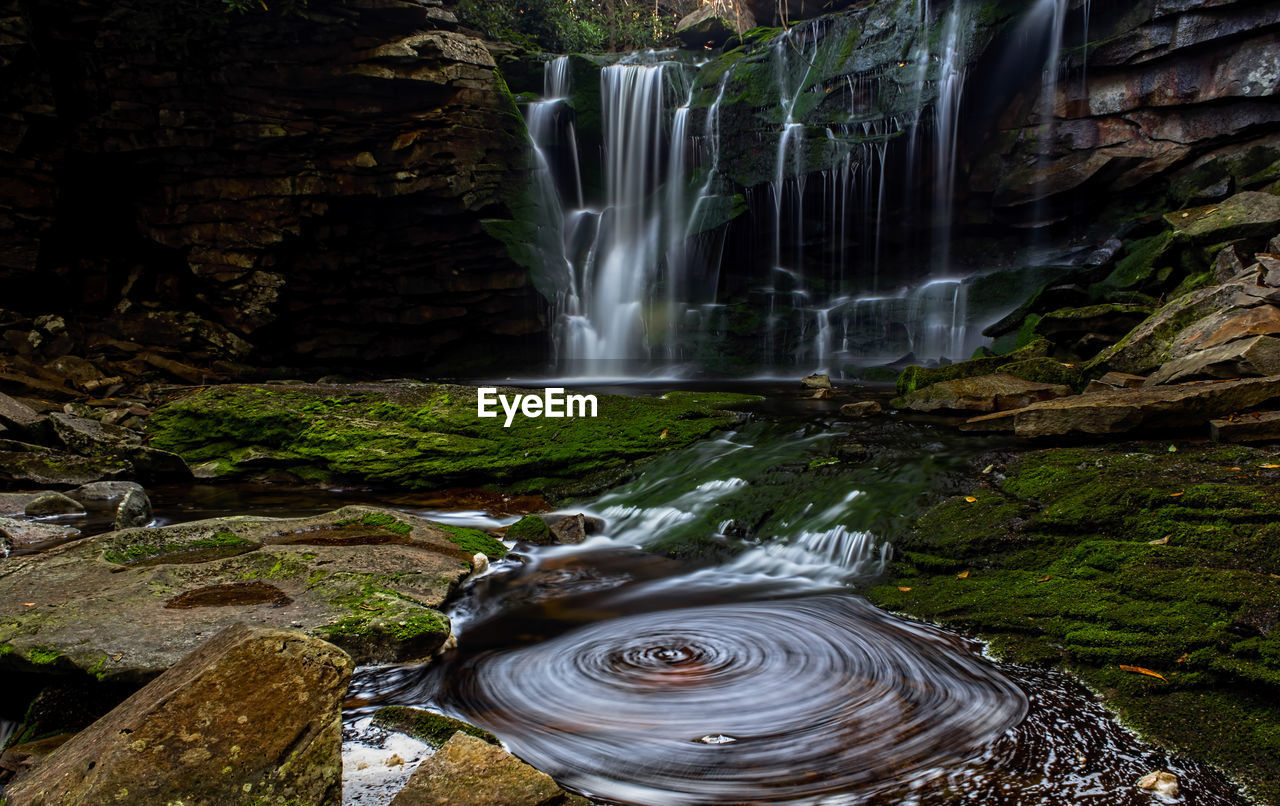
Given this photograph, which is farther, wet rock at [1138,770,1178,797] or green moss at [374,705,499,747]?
green moss at [374,705,499,747]

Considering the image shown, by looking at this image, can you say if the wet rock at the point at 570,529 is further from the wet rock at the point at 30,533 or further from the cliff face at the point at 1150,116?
the cliff face at the point at 1150,116

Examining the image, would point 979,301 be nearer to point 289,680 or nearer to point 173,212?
point 289,680

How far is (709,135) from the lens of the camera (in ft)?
59.2

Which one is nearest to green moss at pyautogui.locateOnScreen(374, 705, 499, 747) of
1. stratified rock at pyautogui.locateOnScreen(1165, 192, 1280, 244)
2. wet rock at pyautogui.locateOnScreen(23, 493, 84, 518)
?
wet rock at pyautogui.locateOnScreen(23, 493, 84, 518)

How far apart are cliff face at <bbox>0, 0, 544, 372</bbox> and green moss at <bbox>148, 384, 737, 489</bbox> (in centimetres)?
814

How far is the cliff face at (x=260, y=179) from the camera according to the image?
46.6 feet

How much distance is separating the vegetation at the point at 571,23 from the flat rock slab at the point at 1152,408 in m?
18.8

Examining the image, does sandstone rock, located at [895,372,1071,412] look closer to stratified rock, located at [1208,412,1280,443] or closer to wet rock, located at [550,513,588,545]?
stratified rock, located at [1208,412,1280,443]

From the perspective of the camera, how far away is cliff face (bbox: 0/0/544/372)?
560 inches

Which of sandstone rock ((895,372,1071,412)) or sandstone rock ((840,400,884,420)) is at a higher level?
sandstone rock ((895,372,1071,412))

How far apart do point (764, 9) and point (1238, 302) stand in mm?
19895

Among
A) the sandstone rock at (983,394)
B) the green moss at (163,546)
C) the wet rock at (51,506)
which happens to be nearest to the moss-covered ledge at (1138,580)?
the sandstone rock at (983,394)

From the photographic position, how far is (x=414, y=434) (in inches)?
322

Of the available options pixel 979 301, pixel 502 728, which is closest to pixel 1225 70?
pixel 979 301
